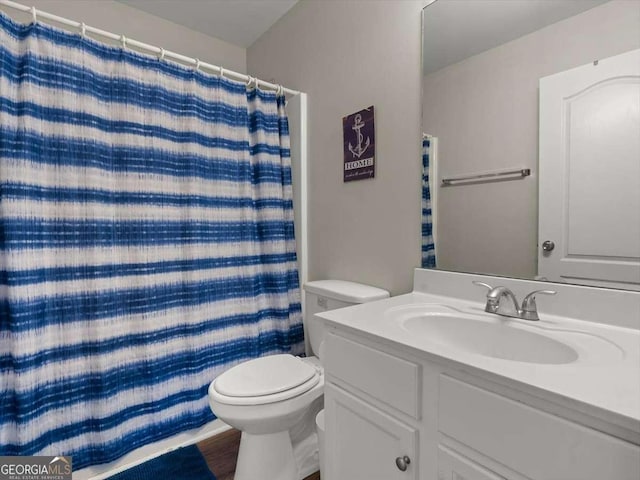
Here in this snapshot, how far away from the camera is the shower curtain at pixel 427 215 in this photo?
4.52ft

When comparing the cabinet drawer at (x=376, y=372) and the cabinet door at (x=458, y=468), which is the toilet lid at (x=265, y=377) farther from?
the cabinet door at (x=458, y=468)

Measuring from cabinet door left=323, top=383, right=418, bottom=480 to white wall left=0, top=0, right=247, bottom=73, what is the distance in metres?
2.33

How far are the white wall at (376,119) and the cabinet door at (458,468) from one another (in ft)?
2.51

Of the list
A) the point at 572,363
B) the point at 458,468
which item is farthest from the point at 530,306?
the point at 458,468

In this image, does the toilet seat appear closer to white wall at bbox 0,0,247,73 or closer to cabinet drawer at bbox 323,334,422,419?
cabinet drawer at bbox 323,334,422,419

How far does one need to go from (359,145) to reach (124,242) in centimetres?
118

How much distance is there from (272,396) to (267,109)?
1.51m

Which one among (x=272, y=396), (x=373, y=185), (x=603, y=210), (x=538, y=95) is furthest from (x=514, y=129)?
(x=272, y=396)

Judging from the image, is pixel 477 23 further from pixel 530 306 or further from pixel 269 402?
pixel 269 402

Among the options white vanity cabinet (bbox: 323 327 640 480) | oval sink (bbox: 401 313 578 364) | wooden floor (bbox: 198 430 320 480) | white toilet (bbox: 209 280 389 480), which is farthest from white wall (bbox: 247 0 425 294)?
wooden floor (bbox: 198 430 320 480)

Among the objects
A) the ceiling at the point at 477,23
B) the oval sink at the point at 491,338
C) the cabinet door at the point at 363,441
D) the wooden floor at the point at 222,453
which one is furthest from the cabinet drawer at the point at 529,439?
the ceiling at the point at 477,23

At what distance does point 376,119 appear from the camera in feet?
5.10

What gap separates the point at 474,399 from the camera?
2.30ft

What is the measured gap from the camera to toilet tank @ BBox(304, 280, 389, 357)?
147cm
